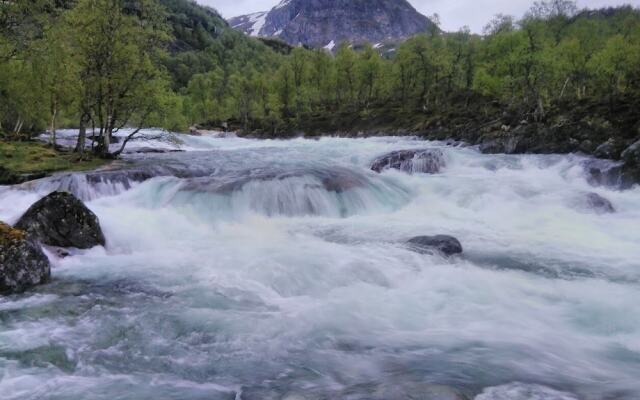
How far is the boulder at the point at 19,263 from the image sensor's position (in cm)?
967

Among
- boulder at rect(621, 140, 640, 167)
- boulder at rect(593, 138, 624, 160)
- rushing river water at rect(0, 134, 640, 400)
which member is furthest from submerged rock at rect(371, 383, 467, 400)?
boulder at rect(593, 138, 624, 160)

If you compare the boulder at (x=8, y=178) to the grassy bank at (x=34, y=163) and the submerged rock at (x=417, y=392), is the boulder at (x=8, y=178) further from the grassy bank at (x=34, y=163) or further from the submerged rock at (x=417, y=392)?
the submerged rock at (x=417, y=392)

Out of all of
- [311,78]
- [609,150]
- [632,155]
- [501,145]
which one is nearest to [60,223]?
[632,155]

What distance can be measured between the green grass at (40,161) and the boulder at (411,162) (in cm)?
1648

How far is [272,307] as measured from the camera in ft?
31.1

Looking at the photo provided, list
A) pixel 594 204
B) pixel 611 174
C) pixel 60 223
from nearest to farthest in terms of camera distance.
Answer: pixel 60 223 < pixel 594 204 < pixel 611 174

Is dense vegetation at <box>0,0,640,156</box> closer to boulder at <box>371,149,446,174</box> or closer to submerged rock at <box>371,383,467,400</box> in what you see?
boulder at <box>371,149,446,174</box>

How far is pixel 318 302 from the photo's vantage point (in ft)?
32.0

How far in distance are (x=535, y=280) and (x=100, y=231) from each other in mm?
12113

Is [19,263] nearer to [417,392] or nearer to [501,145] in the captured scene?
[417,392]

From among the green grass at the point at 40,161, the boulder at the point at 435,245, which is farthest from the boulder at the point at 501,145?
the green grass at the point at 40,161

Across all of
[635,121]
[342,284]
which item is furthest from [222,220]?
[635,121]

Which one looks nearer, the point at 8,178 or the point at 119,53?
the point at 8,178

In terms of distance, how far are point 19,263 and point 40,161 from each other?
57.5ft
